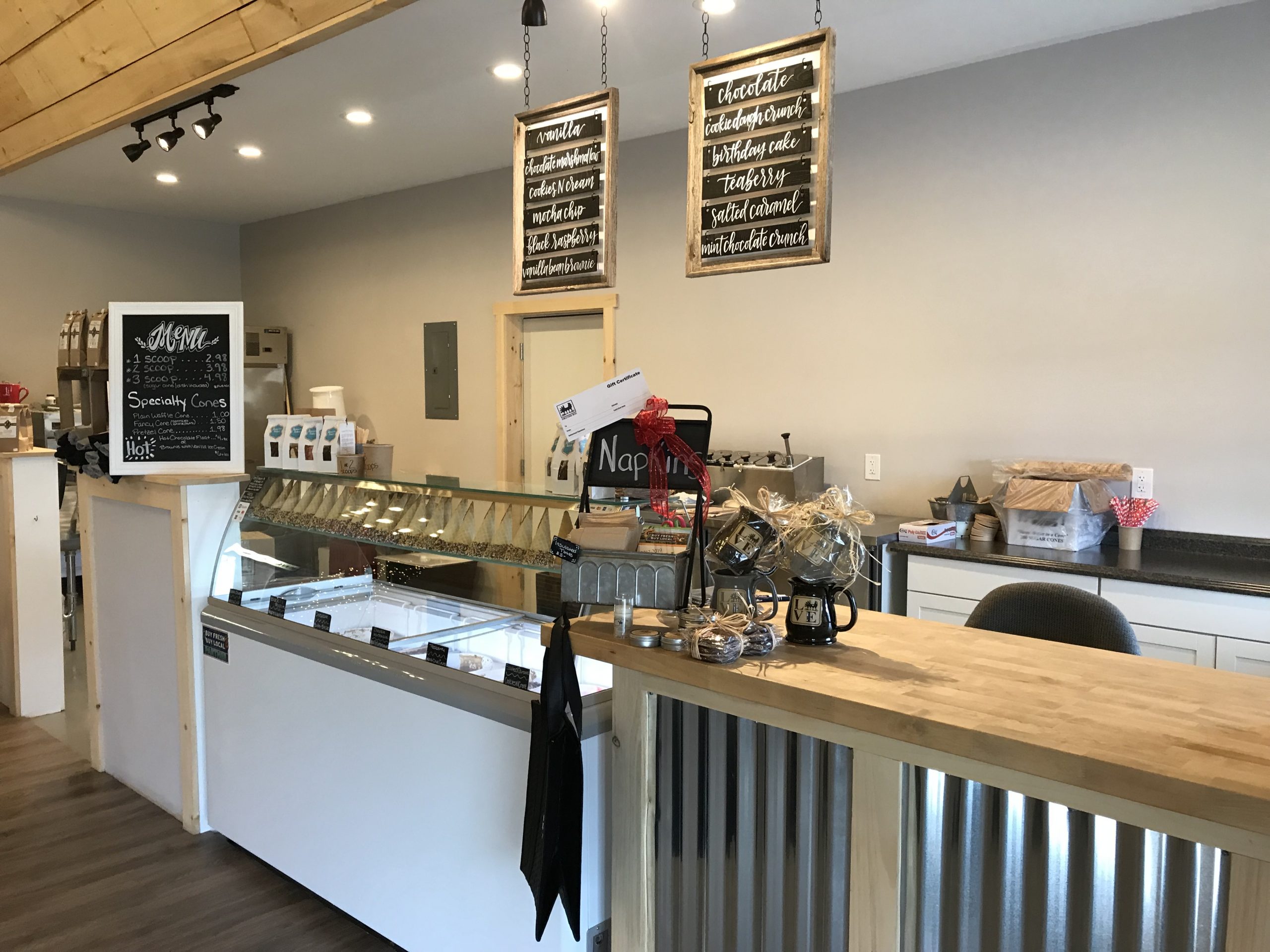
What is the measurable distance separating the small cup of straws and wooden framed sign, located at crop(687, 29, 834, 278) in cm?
183

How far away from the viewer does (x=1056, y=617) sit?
6.49ft

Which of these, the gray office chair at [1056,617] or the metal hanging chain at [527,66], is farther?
the metal hanging chain at [527,66]

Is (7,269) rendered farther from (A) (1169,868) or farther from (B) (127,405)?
(A) (1169,868)

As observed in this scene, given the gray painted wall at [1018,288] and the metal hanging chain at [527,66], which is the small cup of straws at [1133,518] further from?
the metal hanging chain at [527,66]

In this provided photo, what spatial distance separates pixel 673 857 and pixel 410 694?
35.5 inches

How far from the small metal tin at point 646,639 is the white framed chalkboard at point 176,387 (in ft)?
6.79

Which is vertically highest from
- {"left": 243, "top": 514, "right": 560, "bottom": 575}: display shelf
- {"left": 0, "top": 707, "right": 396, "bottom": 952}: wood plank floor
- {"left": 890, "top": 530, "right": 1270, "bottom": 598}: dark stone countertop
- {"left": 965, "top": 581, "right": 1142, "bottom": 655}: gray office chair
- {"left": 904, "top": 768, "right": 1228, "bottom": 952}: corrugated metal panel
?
{"left": 243, "top": 514, "right": 560, "bottom": 575}: display shelf

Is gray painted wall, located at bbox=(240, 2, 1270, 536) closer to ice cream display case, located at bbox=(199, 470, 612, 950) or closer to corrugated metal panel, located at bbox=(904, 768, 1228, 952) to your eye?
ice cream display case, located at bbox=(199, 470, 612, 950)

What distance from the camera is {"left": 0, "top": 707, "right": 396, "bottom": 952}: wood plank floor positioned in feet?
8.10

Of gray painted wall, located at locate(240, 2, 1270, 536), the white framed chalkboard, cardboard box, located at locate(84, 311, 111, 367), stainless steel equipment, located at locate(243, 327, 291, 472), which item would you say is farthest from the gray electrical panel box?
the white framed chalkboard

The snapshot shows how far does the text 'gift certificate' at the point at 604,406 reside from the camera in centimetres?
165

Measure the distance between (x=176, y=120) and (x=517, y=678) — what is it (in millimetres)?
3966

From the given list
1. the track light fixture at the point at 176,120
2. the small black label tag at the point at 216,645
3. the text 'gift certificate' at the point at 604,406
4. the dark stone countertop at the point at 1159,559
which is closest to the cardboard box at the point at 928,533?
the dark stone countertop at the point at 1159,559

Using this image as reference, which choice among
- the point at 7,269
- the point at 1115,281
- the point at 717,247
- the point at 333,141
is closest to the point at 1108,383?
the point at 1115,281
